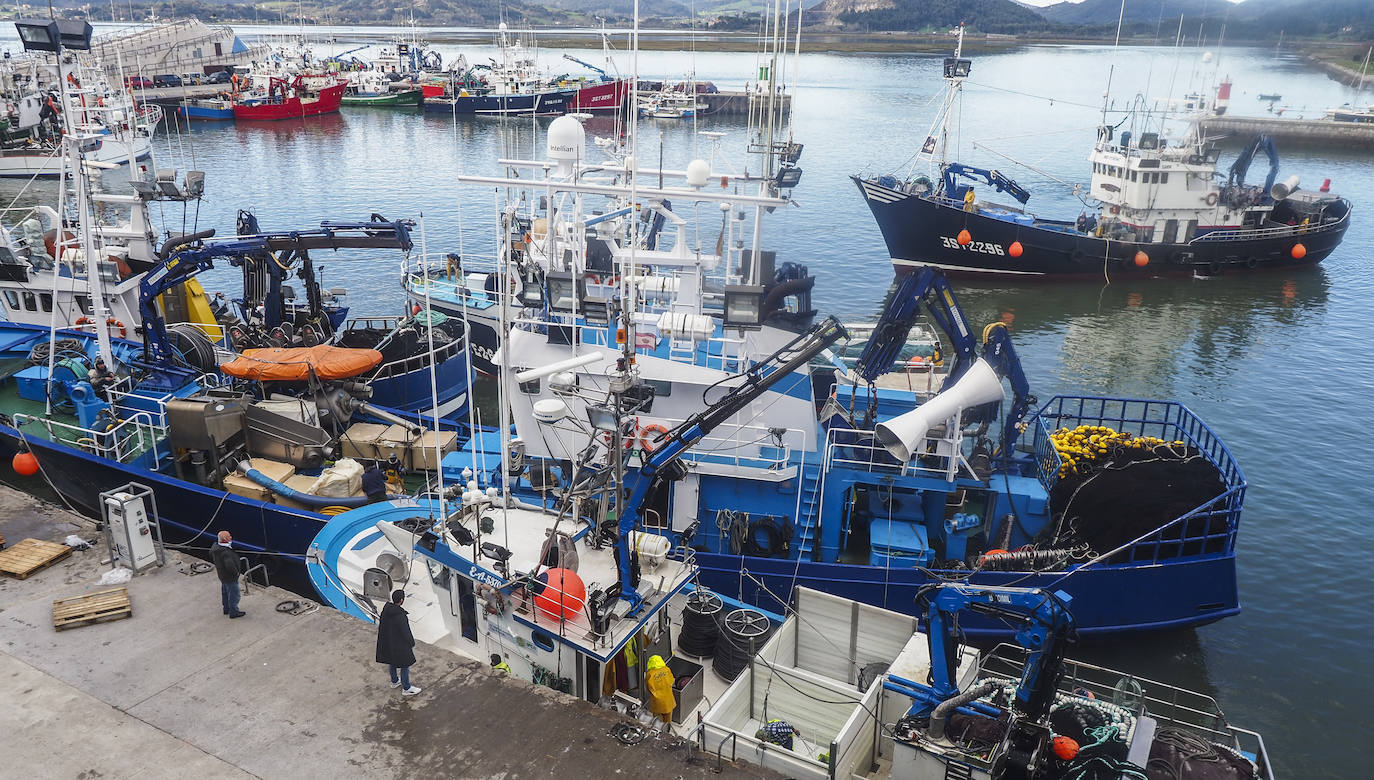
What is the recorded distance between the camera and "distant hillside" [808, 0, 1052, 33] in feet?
526

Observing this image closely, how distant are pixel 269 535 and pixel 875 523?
1002 centimetres

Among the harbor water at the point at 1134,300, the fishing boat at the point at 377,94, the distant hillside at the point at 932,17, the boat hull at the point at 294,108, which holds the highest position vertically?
the distant hillside at the point at 932,17

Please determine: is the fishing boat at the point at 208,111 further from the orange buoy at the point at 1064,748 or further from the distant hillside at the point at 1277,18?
the orange buoy at the point at 1064,748

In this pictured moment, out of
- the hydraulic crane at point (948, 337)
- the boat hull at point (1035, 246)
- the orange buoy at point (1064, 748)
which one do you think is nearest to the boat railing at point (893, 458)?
the hydraulic crane at point (948, 337)

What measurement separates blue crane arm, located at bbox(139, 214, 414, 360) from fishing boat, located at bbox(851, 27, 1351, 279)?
22.0 metres

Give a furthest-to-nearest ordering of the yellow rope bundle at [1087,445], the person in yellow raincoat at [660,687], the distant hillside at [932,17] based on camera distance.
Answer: the distant hillside at [932,17]
the yellow rope bundle at [1087,445]
the person in yellow raincoat at [660,687]

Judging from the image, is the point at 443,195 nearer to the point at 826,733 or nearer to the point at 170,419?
the point at 170,419

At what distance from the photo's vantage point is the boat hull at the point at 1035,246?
3550 centimetres

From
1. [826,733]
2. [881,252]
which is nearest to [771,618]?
[826,733]

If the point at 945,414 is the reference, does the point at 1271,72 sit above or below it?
above

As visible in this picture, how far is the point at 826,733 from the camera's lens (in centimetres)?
1133

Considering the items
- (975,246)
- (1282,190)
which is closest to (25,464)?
(975,246)

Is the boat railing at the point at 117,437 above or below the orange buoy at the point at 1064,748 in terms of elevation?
above

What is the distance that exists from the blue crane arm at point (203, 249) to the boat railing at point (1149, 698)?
13.9m
